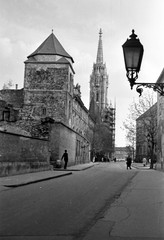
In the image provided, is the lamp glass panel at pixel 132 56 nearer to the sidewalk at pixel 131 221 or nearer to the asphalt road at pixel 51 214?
the sidewalk at pixel 131 221

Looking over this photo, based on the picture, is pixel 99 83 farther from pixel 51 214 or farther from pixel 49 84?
pixel 51 214

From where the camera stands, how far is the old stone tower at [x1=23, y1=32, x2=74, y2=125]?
4866cm

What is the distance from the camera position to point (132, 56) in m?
6.34

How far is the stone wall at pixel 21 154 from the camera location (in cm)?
1717

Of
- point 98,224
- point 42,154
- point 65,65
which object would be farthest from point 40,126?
point 65,65

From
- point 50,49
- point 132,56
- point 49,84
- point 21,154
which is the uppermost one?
point 50,49

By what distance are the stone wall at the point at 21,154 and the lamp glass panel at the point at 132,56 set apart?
11.6 m

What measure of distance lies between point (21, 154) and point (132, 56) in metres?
14.4

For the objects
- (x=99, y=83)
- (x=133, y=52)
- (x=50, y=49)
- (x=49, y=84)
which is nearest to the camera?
(x=133, y=52)

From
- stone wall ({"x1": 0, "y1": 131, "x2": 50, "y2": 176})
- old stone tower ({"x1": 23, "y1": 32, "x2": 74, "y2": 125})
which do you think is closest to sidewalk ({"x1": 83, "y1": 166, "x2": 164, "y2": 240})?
stone wall ({"x1": 0, "y1": 131, "x2": 50, "y2": 176})

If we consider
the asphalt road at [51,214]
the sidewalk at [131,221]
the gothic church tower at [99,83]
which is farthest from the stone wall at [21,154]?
the gothic church tower at [99,83]

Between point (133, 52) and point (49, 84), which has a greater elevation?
point (49, 84)

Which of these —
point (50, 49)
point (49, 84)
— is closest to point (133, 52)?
point (49, 84)

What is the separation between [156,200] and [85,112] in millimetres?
73011
